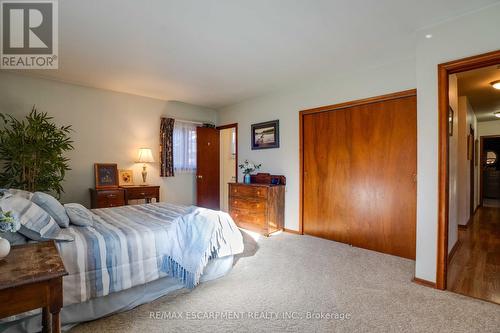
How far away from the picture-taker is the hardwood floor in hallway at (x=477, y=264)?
231 cm

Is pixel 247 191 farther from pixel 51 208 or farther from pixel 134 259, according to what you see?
pixel 51 208

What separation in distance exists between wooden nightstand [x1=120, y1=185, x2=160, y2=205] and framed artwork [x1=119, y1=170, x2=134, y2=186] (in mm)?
283

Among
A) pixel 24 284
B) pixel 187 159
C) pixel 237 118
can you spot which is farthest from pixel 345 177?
pixel 24 284

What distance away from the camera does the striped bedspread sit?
1.74 meters

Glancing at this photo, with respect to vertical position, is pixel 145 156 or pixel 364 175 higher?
pixel 145 156

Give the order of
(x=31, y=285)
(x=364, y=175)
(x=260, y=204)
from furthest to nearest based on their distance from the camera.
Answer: (x=260, y=204) < (x=364, y=175) < (x=31, y=285)

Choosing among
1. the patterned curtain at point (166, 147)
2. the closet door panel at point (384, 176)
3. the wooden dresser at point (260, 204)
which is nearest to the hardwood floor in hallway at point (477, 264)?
the closet door panel at point (384, 176)

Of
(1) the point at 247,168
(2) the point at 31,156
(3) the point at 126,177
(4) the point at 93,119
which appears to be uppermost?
(4) the point at 93,119

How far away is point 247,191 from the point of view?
4.39 meters

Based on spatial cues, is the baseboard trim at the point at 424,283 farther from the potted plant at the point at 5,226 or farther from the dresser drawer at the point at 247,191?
the potted plant at the point at 5,226

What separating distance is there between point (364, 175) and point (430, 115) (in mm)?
1275

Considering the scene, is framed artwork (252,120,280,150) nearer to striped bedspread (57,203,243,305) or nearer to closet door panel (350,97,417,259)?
closet door panel (350,97,417,259)

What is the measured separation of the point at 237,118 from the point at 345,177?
260 cm

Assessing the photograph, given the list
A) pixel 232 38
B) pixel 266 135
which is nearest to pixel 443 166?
pixel 232 38
